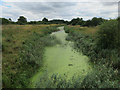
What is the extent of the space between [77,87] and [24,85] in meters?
1.39

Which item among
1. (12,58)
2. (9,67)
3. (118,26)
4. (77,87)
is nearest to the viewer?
(77,87)

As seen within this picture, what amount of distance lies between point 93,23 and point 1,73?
1042 inches

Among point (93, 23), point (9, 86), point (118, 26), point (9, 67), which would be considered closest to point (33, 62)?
point (9, 67)

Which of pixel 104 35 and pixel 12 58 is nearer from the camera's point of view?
pixel 12 58

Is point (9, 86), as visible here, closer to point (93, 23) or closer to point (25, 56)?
point (25, 56)

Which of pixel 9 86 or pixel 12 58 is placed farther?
pixel 12 58

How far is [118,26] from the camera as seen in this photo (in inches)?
184

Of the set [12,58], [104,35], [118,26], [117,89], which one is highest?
[118,26]

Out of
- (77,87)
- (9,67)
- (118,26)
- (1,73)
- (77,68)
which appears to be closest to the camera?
(77,87)

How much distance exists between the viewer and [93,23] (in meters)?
25.7

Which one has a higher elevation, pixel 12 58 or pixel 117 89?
pixel 12 58

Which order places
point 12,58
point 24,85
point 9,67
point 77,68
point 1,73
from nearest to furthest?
point 24,85 → point 1,73 → point 9,67 → point 77,68 → point 12,58

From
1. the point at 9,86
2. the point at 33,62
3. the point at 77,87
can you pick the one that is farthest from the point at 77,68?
the point at 9,86

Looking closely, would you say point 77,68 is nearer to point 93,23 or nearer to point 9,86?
point 9,86
